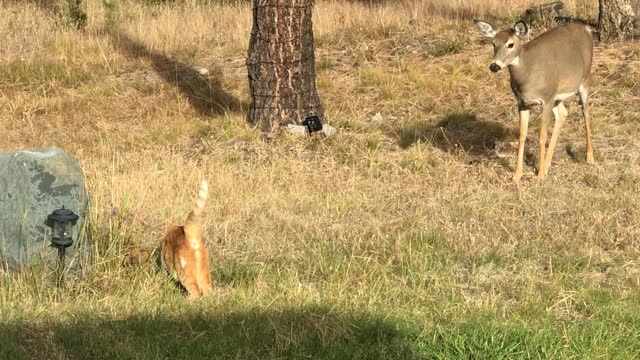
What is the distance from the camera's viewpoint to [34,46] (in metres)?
15.0

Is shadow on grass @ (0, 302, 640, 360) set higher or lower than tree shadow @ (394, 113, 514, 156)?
higher

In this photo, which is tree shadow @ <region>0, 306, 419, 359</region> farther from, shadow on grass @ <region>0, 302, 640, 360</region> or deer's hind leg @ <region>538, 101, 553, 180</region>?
deer's hind leg @ <region>538, 101, 553, 180</region>

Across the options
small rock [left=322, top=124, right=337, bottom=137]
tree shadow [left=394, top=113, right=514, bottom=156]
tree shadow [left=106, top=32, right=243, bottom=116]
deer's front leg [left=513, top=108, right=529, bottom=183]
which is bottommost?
tree shadow [left=106, top=32, right=243, bottom=116]

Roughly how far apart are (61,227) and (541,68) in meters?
4.99

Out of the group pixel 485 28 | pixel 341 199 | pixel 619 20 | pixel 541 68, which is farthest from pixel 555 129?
pixel 619 20

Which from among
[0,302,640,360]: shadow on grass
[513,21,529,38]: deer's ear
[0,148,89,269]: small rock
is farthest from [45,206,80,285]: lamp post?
[513,21,529,38]: deer's ear

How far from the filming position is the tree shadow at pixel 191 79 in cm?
1272

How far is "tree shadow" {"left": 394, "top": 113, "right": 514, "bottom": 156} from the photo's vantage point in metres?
10.8

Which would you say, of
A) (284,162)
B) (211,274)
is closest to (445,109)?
(284,162)

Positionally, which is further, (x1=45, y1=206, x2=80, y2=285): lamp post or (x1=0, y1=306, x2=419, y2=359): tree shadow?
(x1=45, y1=206, x2=80, y2=285): lamp post

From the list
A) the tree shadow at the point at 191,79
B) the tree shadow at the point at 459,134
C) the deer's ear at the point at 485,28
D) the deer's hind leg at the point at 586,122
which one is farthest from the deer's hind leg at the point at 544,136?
Result: the tree shadow at the point at 191,79

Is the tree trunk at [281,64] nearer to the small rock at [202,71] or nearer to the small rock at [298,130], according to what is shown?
the small rock at [298,130]

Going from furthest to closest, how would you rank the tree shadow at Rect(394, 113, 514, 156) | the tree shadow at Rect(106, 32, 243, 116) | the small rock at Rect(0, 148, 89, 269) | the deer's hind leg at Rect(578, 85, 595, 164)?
1. the tree shadow at Rect(106, 32, 243, 116)
2. the tree shadow at Rect(394, 113, 514, 156)
3. the deer's hind leg at Rect(578, 85, 595, 164)
4. the small rock at Rect(0, 148, 89, 269)

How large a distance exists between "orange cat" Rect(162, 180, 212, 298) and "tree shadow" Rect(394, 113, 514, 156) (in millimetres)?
4765
